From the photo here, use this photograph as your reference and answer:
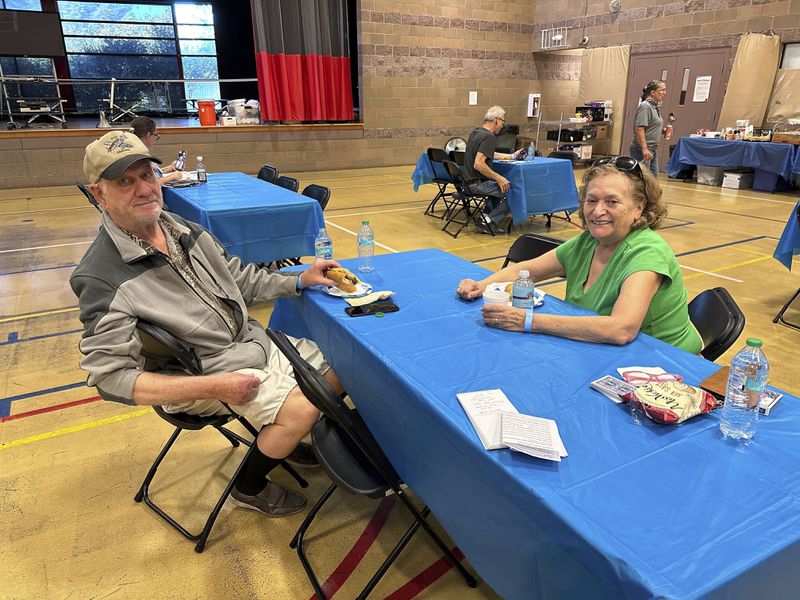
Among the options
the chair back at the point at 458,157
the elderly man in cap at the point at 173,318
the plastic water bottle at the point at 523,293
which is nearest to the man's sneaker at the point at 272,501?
the elderly man in cap at the point at 173,318

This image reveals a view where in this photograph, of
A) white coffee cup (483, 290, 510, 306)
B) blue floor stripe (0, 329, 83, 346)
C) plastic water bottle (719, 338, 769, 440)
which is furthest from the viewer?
blue floor stripe (0, 329, 83, 346)

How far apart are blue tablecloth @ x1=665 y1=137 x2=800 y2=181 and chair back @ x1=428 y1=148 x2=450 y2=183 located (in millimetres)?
5173

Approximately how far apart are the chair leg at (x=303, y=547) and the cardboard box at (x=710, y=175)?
10.0 meters

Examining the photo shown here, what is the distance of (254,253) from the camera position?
13.0ft

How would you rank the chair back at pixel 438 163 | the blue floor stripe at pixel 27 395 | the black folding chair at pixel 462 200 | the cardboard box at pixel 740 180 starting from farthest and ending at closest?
1. the cardboard box at pixel 740 180
2. the chair back at pixel 438 163
3. the black folding chair at pixel 462 200
4. the blue floor stripe at pixel 27 395

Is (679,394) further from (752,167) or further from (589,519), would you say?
(752,167)

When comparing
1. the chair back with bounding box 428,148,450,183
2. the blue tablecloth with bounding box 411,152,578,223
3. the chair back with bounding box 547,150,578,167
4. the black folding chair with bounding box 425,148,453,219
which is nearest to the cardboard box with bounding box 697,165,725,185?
the chair back with bounding box 547,150,578,167

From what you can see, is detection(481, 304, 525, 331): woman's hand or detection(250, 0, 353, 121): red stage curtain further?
detection(250, 0, 353, 121): red stage curtain

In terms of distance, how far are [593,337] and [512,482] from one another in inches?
29.2

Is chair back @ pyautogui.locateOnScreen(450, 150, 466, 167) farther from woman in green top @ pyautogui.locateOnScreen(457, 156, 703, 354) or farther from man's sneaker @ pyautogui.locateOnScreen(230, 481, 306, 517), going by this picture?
man's sneaker @ pyautogui.locateOnScreen(230, 481, 306, 517)

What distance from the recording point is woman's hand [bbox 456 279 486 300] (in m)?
2.07

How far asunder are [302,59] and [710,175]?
8.15 metres

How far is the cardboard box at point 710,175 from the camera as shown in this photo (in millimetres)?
9453

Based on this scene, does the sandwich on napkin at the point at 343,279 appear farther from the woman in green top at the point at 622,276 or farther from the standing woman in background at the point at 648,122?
the standing woman in background at the point at 648,122
